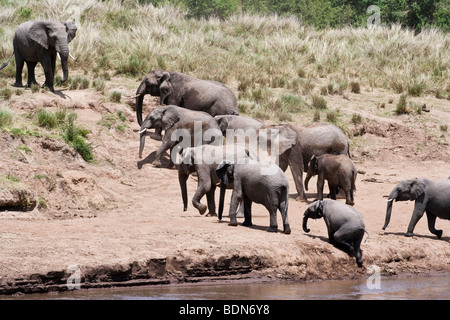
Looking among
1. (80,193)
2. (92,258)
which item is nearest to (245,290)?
(92,258)

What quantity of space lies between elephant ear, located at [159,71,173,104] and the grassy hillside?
195 cm

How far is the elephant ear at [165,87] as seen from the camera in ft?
64.2

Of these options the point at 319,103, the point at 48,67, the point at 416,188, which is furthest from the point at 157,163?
the point at 319,103

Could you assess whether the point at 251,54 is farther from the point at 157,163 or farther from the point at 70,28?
the point at 157,163

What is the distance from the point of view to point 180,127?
17547mm

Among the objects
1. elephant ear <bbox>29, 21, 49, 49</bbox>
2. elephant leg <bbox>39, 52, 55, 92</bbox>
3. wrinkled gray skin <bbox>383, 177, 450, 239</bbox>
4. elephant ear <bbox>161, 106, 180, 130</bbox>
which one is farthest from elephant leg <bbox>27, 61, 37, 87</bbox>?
wrinkled gray skin <bbox>383, 177, 450, 239</bbox>

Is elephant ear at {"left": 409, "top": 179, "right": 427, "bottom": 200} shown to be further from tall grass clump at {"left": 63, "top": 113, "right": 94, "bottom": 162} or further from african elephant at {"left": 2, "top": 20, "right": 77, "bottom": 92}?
african elephant at {"left": 2, "top": 20, "right": 77, "bottom": 92}

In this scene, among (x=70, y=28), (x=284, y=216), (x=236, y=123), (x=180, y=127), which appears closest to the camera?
(x=284, y=216)

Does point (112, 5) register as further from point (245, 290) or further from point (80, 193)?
point (245, 290)

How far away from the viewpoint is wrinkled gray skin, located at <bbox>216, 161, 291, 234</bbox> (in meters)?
12.4

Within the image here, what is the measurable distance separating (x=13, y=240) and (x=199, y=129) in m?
7.03

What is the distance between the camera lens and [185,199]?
14.2 meters

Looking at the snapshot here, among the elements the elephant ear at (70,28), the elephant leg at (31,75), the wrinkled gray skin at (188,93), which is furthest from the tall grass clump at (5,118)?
the elephant ear at (70,28)

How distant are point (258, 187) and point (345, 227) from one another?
153 centimetres
